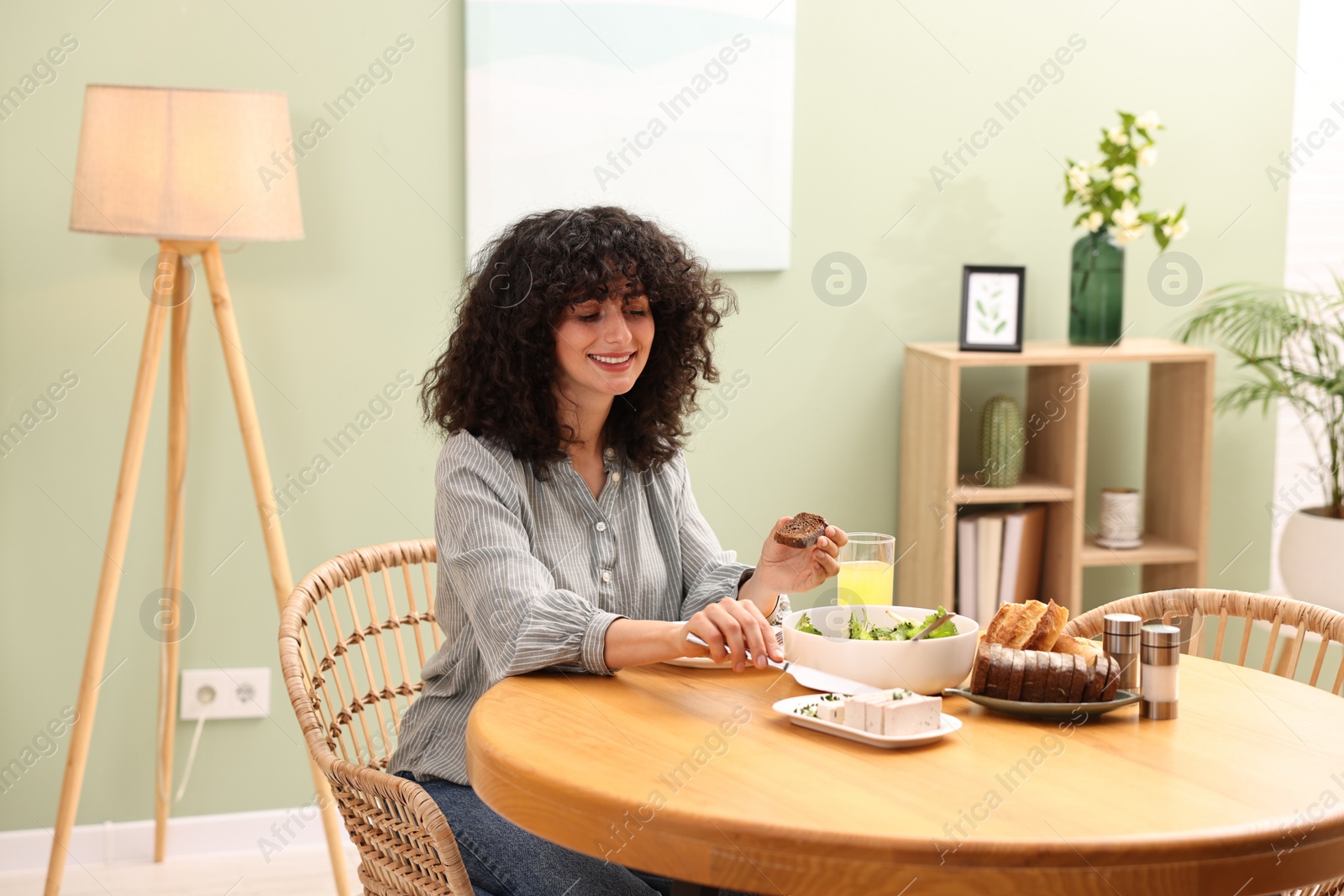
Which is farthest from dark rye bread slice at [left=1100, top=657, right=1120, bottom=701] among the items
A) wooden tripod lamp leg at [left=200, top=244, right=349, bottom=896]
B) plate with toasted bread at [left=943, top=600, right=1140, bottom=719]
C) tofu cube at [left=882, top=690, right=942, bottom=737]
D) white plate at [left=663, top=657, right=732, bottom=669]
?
wooden tripod lamp leg at [left=200, top=244, right=349, bottom=896]

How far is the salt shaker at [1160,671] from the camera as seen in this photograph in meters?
1.41

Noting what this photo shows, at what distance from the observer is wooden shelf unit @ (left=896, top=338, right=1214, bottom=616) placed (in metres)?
2.83

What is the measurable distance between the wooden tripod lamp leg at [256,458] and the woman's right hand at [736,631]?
1.35 meters

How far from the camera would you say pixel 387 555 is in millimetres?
2041

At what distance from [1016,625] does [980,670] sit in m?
0.10

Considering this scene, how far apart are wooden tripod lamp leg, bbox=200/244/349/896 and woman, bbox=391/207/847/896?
75cm

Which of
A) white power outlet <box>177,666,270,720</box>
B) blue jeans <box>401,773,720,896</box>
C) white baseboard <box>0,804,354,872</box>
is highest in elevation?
blue jeans <box>401,773,720,896</box>

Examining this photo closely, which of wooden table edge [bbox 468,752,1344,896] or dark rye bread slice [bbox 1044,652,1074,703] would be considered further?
dark rye bread slice [bbox 1044,652,1074,703]

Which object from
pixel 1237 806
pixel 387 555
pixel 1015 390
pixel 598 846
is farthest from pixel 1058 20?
pixel 598 846

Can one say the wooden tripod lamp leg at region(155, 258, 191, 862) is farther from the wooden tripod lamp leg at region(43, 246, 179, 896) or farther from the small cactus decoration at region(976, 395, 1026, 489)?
the small cactus decoration at region(976, 395, 1026, 489)

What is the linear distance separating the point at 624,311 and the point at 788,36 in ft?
4.47

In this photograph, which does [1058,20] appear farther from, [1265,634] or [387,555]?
[387,555]

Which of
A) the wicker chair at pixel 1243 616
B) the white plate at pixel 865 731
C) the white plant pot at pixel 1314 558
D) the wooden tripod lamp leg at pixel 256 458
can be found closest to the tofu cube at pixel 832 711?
the white plate at pixel 865 731

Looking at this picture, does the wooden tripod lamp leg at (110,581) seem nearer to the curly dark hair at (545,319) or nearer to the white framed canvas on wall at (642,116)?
the white framed canvas on wall at (642,116)
